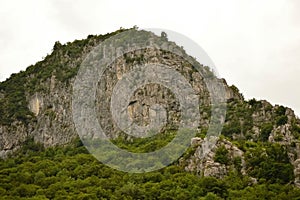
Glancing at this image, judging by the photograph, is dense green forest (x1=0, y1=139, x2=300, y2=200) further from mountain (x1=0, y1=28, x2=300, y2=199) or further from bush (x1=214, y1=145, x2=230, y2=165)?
mountain (x1=0, y1=28, x2=300, y2=199)

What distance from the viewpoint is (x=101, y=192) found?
73688 millimetres

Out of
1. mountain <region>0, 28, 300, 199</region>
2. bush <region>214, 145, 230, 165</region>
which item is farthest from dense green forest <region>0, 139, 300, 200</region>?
mountain <region>0, 28, 300, 199</region>

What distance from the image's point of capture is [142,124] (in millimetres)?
101438

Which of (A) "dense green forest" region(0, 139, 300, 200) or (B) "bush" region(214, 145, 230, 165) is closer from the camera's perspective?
(A) "dense green forest" region(0, 139, 300, 200)

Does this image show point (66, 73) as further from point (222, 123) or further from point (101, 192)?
point (101, 192)

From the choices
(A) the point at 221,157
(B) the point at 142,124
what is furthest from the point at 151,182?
(B) the point at 142,124

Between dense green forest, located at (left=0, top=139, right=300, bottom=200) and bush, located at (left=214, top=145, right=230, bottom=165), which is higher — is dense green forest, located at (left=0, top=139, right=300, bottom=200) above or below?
below

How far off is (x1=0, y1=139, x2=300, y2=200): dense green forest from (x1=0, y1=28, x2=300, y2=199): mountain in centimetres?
15

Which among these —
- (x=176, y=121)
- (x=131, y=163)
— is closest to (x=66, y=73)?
(x=176, y=121)

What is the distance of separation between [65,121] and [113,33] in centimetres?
2363

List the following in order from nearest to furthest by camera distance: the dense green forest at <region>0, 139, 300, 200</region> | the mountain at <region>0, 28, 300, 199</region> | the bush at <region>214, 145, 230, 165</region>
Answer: the dense green forest at <region>0, 139, 300, 200</region> < the mountain at <region>0, 28, 300, 199</region> < the bush at <region>214, 145, 230, 165</region>

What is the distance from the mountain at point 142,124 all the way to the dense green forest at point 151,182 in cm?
15

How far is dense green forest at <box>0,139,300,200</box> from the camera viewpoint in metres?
70.8

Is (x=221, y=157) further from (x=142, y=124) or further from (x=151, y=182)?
(x=142, y=124)
